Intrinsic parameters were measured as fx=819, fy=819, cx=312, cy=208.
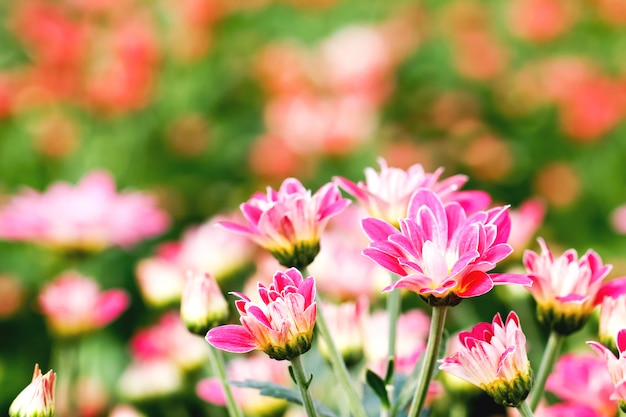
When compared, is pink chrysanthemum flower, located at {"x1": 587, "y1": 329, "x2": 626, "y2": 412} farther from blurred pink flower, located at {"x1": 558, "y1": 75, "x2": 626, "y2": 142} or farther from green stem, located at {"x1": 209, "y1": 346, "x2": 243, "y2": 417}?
blurred pink flower, located at {"x1": 558, "y1": 75, "x2": 626, "y2": 142}

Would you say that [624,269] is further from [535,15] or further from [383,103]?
[535,15]

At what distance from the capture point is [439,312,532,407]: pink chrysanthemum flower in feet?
1.74

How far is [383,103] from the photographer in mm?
2283

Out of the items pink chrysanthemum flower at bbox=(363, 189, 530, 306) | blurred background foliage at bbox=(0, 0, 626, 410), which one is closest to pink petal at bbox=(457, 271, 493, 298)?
pink chrysanthemum flower at bbox=(363, 189, 530, 306)

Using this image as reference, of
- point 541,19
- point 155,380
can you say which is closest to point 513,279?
point 155,380

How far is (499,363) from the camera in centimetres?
53

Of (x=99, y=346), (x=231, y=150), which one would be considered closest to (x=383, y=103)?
(x=231, y=150)

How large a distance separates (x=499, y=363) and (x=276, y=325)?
0.48ft

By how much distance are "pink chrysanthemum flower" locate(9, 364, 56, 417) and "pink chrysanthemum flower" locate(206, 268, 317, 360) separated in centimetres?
13

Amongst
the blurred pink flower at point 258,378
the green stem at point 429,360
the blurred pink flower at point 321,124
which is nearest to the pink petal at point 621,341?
the green stem at point 429,360

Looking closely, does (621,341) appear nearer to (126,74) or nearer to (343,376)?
(343,376)

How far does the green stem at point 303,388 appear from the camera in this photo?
540 mm

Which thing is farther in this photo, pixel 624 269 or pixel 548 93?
pixel 548 93

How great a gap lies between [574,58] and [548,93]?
0.25 metres
